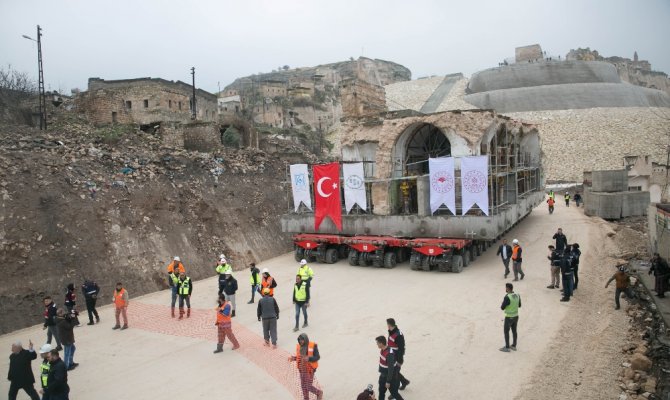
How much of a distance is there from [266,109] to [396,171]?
4906 cm

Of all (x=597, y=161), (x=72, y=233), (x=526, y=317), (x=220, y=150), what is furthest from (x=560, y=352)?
(x=597, y=161)

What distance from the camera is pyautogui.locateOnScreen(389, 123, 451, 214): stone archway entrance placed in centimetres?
1847

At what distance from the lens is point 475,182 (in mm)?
15359

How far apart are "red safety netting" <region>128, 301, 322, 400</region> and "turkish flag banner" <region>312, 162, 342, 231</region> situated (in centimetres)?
703

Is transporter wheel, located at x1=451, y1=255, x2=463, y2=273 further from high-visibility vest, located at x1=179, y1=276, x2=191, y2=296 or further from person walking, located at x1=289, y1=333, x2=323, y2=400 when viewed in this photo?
person walking, located at x1=289, y1=333, x2=323, y2=400

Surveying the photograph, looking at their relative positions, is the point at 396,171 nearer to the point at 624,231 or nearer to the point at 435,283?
the point at 435,283

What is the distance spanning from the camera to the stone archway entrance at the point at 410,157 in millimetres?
18472

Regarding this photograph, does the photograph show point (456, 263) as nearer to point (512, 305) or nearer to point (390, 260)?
point (390, 260)

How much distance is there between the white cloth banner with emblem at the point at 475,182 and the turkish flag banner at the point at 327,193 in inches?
192

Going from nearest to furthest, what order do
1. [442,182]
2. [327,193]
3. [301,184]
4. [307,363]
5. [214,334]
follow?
[307,363]
[214,334]
[442,182]
[327,193]
[301,184]

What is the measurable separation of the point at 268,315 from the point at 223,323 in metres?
0.92

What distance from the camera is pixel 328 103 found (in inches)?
3157

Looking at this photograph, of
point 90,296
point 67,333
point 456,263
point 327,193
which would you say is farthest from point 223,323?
point 327,193

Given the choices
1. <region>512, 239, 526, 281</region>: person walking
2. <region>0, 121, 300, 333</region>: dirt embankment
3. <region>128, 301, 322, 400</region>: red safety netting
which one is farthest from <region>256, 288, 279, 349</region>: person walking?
<region>512, 239, 526, 281</region>: person walking
